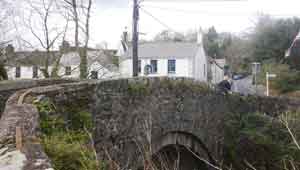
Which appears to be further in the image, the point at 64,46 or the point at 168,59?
the point at 168,59

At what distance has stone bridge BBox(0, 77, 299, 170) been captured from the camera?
3450mm

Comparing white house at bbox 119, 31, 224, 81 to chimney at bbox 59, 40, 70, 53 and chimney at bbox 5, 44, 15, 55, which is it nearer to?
chimney at bbox 59, 40, 70, 53

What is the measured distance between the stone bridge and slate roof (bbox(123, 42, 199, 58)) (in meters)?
16.0

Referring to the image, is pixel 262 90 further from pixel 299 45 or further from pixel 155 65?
pixel 299 45

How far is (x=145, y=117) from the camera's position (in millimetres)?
8219

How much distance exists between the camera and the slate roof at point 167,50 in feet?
100

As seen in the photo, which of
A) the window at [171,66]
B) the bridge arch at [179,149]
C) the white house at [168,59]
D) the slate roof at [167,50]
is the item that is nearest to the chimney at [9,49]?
the bridge arch at [179,149]

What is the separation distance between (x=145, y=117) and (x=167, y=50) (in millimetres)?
23452

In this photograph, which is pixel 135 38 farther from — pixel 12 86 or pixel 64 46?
pixel 64 46

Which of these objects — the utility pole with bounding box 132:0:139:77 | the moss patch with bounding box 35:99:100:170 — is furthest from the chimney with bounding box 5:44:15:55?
the moss patch with bounding box 35:99:100:170

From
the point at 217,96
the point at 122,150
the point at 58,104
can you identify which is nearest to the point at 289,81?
the point at 217,96

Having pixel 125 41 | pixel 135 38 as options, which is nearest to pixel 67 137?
pixel 135 38

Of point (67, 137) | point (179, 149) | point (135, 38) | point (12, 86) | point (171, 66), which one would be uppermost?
point (135, 38)

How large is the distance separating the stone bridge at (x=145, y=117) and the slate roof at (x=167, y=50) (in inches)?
630
